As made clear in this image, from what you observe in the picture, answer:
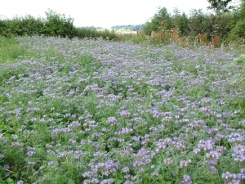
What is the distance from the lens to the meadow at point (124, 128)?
9.96ft

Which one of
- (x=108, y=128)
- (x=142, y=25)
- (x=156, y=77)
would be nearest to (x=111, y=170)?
(x=108, y=128)

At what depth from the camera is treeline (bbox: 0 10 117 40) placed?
60.0 feet

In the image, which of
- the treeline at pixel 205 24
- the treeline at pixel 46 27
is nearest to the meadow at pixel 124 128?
the treeline at pixel 205 24

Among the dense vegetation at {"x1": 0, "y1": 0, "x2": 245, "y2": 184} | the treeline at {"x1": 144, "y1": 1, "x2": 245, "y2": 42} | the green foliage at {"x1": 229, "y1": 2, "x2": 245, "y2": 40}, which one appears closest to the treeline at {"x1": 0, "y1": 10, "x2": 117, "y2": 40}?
the treeline at {"x1": 144, "y1": 1, "x2": 245, "y2": 42}

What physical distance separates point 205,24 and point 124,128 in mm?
16747

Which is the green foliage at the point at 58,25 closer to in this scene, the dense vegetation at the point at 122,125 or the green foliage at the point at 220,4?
the dense vegetation at the point at 122,125

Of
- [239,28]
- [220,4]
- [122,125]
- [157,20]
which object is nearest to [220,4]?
[220,4]

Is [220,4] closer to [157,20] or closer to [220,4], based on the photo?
[220,4]

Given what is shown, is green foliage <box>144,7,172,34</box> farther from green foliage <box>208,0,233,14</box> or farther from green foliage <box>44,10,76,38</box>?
green foliage <box>208,0,233,14</box>

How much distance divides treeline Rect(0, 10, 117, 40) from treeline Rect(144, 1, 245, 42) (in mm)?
3576

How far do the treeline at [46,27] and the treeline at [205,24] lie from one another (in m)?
3.58

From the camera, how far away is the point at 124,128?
160 inches

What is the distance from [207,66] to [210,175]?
16.2 ft

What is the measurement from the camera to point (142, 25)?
2358 centimetres
